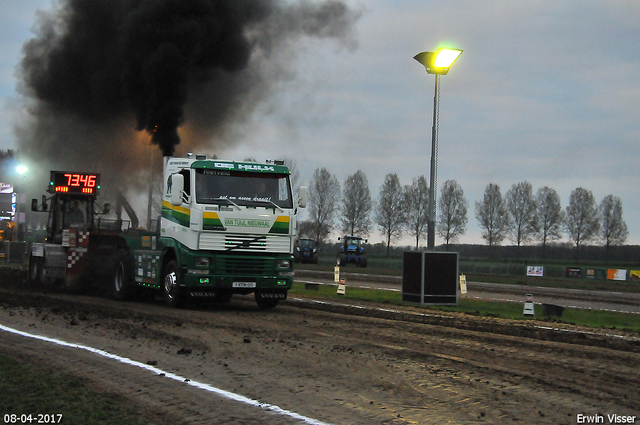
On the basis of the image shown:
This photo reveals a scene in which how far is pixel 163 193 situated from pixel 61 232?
631cm

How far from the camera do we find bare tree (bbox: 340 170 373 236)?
235 feet

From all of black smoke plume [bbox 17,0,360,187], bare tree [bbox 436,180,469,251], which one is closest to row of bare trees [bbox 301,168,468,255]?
bare tree [bbox 436,180,469,251]

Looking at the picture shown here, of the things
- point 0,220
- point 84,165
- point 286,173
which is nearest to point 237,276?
point 286,173

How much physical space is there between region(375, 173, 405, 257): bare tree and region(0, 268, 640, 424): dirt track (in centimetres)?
6012

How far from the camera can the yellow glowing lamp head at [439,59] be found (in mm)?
17219

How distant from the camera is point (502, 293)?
26625 mm

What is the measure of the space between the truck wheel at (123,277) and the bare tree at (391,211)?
190 ft

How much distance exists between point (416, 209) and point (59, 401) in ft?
230

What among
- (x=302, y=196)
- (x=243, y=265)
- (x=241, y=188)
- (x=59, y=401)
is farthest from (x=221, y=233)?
(x=59, y=401)

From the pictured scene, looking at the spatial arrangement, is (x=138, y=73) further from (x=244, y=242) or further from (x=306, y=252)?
(x=306, y=252)

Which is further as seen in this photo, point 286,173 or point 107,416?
point 286,173

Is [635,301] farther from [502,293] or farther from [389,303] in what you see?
[389,303]

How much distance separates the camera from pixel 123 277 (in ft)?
53.6

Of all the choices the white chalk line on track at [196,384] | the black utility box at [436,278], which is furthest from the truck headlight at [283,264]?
the white chalk line on track at [196,384]
